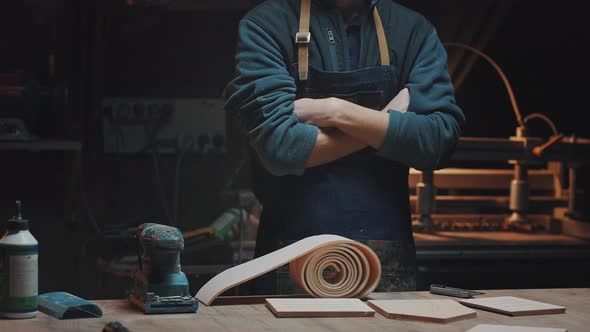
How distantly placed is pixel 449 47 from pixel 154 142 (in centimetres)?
136

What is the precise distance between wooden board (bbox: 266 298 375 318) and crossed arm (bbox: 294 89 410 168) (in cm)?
65

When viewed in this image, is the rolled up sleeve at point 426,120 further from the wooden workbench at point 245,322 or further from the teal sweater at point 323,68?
the wooden workbench at point 245,322

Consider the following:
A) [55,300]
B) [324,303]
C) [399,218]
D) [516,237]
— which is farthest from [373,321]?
[516,237]

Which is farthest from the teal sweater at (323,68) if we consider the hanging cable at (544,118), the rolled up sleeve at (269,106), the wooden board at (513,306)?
the hanging cable at (544,118)

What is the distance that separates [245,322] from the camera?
5.47ft

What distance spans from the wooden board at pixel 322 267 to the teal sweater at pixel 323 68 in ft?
1.63

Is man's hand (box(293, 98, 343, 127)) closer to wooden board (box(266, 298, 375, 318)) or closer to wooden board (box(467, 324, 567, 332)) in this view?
wooden board (box(266, 298, 375, 318))

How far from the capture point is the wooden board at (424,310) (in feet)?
5.59

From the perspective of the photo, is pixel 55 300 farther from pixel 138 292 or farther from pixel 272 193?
pixel 272 193

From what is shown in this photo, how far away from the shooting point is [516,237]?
137 inches

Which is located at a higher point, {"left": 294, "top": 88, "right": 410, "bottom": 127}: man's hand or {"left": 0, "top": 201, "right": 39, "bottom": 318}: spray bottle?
{"left": 294, "top": 88, "right": 410, "bottom": 127}: man's hand

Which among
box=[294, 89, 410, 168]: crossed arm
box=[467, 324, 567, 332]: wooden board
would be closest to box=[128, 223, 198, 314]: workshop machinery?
box=[467, 324, 567, 332]: wooden board

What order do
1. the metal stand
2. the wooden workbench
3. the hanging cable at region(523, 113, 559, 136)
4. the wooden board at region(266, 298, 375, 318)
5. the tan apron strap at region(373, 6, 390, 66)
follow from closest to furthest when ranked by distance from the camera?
the wooden workbench
the wooden board at region(266, 298, 375, 318)
the tan apron strap at region(373, 6, 390, 66)
the metal stand
the hanging cable at region(523, 113, 559, 136)

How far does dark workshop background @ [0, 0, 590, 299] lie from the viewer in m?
3.48
